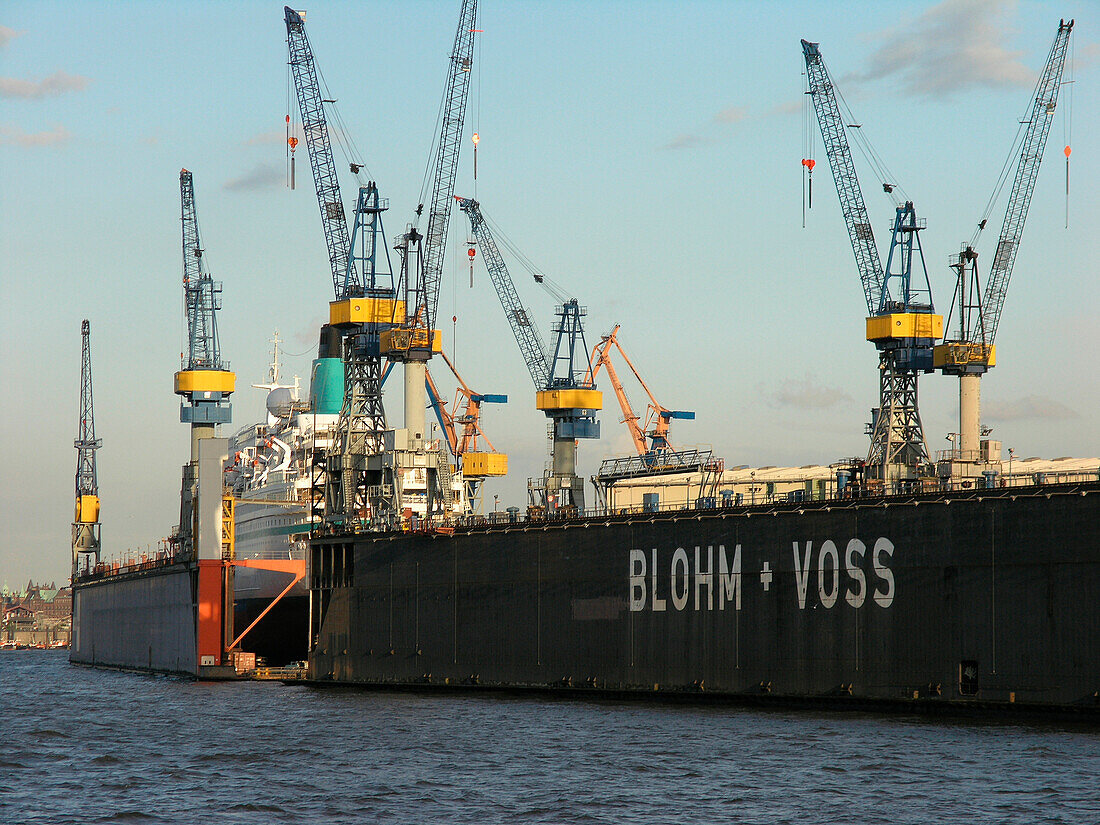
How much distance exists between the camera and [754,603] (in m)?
73.5

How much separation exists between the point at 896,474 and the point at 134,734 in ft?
216

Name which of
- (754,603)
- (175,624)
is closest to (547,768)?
(754,603)

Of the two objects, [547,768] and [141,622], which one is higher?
[141,622]

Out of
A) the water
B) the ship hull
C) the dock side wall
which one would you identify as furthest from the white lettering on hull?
the dock side wall

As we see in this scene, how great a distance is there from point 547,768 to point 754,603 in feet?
75.0

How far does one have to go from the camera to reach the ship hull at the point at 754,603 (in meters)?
61.5

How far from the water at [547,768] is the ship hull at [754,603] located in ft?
10.1

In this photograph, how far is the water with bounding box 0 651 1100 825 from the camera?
45.4m

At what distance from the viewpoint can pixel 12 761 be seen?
5909 cm

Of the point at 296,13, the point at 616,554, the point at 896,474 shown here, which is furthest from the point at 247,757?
the point at 296,13

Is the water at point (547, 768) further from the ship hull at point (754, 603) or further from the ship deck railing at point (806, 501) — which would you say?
the ship deck railing at point (806, 501)

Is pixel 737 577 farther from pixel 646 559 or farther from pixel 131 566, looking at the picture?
pixel 131 566

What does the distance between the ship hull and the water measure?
3091 millimetres

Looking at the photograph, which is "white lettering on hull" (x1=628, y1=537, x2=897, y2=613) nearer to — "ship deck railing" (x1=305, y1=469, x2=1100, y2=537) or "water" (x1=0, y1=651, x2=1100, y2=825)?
"ship deck railing" (x1=305, y1=469, x2=1100, y2=537)
